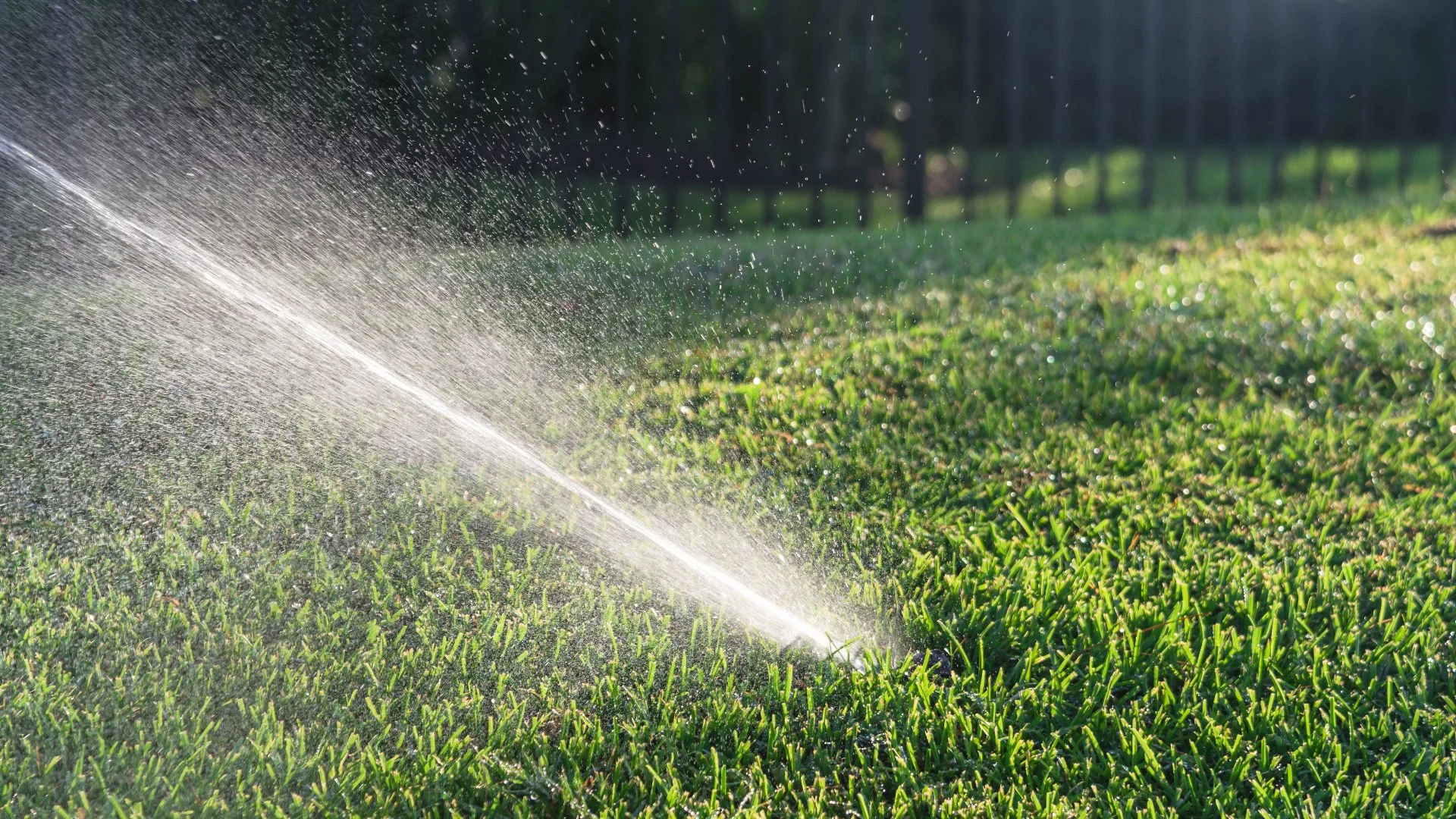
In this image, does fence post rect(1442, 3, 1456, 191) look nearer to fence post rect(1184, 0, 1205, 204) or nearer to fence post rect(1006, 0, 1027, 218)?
fence post rect(1184, 0, 1205, 204)

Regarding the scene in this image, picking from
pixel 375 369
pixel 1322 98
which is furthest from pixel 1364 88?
pixel 375 369

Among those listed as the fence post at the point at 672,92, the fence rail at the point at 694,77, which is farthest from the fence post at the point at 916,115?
the fence post at the point at 672,92

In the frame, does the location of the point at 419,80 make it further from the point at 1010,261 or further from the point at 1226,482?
the point at 1226,482

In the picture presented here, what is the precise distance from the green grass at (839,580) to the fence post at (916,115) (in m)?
2.40

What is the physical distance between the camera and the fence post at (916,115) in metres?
6.23

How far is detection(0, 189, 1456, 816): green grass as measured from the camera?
2250mm

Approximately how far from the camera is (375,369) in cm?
373

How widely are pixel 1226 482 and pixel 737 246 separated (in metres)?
2.73

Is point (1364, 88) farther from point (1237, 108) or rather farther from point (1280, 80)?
point (1237, 108)

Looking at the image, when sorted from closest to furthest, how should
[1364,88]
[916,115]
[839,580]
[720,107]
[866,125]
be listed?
1. [839,580]
2. [720,107]
3. [866,125]
4. [916,115]
5. [1364,88]

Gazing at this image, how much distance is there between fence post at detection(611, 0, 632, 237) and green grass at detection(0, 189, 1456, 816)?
2022 millimetres

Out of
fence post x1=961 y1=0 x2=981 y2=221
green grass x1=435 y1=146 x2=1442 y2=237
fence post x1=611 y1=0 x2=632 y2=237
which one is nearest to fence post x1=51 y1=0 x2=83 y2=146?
green grass x1=435 y1=146 x2=1442 y2=237

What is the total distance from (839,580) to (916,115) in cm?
420

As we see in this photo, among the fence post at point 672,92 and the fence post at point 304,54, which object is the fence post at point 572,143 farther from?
the fence post at point 304,54
